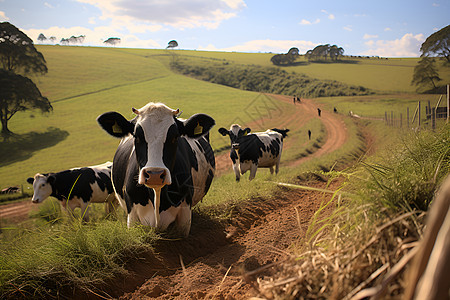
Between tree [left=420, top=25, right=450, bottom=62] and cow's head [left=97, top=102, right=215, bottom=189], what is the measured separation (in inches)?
1389

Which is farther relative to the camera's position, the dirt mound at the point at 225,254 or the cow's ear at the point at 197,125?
the cow's ear at the point at 197,125

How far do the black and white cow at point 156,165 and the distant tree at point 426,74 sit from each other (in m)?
41.4

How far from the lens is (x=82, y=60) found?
57938 mm

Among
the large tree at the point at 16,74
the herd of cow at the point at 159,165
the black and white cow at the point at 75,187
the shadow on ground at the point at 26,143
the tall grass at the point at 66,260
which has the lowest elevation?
the shadow on ground at the point at 26,143

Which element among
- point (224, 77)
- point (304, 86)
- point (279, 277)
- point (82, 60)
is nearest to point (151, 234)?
point (279, 277)

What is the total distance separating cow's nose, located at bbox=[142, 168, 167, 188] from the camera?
3.50m

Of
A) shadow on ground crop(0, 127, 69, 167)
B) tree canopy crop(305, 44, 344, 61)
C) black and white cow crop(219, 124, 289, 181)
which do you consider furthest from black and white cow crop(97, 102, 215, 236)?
tree canopy crop(305, 44, 344, 61)

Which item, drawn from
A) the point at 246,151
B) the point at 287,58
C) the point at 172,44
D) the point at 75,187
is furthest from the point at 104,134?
the point at 172,44

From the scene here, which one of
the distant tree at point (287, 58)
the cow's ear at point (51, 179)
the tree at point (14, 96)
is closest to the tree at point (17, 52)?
the tree at point (14, 96)

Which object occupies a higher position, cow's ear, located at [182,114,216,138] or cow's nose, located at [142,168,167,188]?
cow's ear, located at [182,114,216,138]

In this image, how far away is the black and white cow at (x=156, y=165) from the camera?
382cm

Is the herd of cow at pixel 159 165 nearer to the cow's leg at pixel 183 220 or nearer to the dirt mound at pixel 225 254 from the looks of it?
the cow's leg at pixel 183 220

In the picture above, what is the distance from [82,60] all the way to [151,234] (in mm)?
63713

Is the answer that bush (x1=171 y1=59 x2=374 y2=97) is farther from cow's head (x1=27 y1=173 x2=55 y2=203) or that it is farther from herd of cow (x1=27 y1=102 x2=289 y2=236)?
herd of cow (x1=27 y1=102 x2=289 y2=236)
